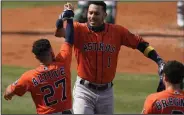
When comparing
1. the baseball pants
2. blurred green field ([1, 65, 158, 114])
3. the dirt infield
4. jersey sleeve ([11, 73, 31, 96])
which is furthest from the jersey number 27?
the dirt infield

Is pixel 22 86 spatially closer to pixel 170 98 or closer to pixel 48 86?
pixel 48 86

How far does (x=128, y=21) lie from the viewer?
59.6 ft

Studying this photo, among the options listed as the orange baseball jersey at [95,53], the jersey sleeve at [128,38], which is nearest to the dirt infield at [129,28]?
the jersey sleeve at [128,38]

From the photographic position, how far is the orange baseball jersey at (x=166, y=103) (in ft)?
17.1

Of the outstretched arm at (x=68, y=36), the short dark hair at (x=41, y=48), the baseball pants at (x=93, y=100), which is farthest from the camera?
the baseball pants at (x=93, y=100)

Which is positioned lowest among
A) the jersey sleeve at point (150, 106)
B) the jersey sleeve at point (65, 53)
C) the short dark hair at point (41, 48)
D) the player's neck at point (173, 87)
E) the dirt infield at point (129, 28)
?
the dirt infield at point (129, 28)

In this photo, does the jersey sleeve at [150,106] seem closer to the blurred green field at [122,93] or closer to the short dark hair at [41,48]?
the short dark hair at [41,48]

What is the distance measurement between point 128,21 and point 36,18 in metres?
3.38

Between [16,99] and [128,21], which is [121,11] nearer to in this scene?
[128,21]

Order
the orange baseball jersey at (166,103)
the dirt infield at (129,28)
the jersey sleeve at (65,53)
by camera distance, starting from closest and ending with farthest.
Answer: the orange baseball jersey at (166,103) < the jersey sleeve at (65,53) < the dirt infield at (129,28)

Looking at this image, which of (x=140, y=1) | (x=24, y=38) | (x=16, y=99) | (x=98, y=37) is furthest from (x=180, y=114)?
(x=140, y=1)

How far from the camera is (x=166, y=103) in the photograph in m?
5.22

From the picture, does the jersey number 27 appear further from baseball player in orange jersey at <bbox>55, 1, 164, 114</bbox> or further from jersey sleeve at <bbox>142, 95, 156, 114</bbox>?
jersey sleeve at <bbox>142, 95, 156, 114</bbox>

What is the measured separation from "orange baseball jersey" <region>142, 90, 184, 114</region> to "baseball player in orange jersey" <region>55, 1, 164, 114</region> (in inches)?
65.2
